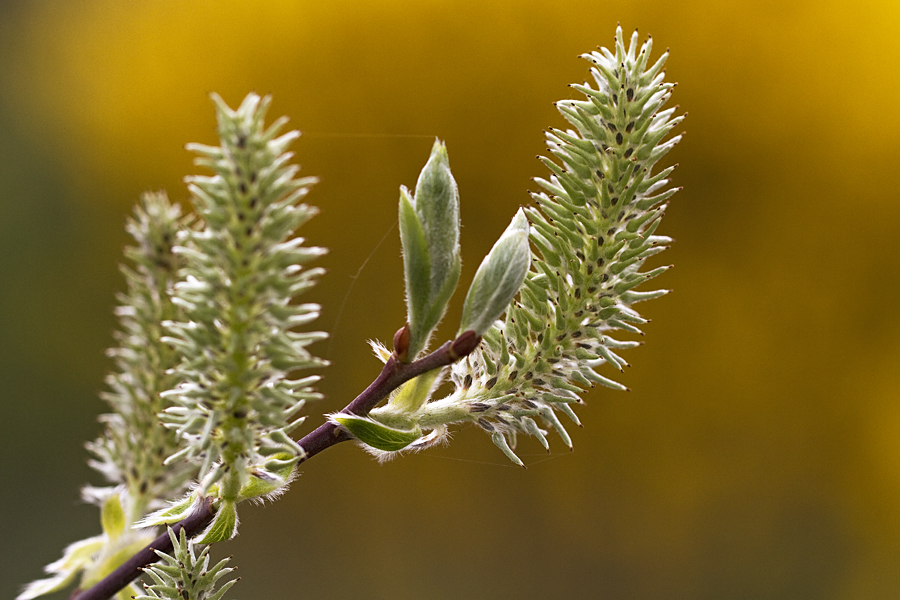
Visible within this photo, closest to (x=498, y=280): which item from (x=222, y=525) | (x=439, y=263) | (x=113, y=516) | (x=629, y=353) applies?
(x=439, y=263)

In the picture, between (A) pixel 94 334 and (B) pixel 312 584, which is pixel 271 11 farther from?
(B) pixel 312 584

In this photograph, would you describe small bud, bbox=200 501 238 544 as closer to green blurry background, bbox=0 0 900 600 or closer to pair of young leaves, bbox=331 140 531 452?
pair of young leaves, bbox=331 140 531 452

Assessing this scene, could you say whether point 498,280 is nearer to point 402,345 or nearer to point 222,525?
point 402,345

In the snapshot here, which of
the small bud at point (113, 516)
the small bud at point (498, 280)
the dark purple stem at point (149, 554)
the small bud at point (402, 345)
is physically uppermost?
the small bud at point (498, 280)

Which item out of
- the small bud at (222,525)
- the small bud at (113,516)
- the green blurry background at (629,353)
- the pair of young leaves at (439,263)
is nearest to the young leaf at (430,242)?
the pair of young leaves at (439,263)

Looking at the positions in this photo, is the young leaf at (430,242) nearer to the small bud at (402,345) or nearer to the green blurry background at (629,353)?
the small bud at (402,345)
